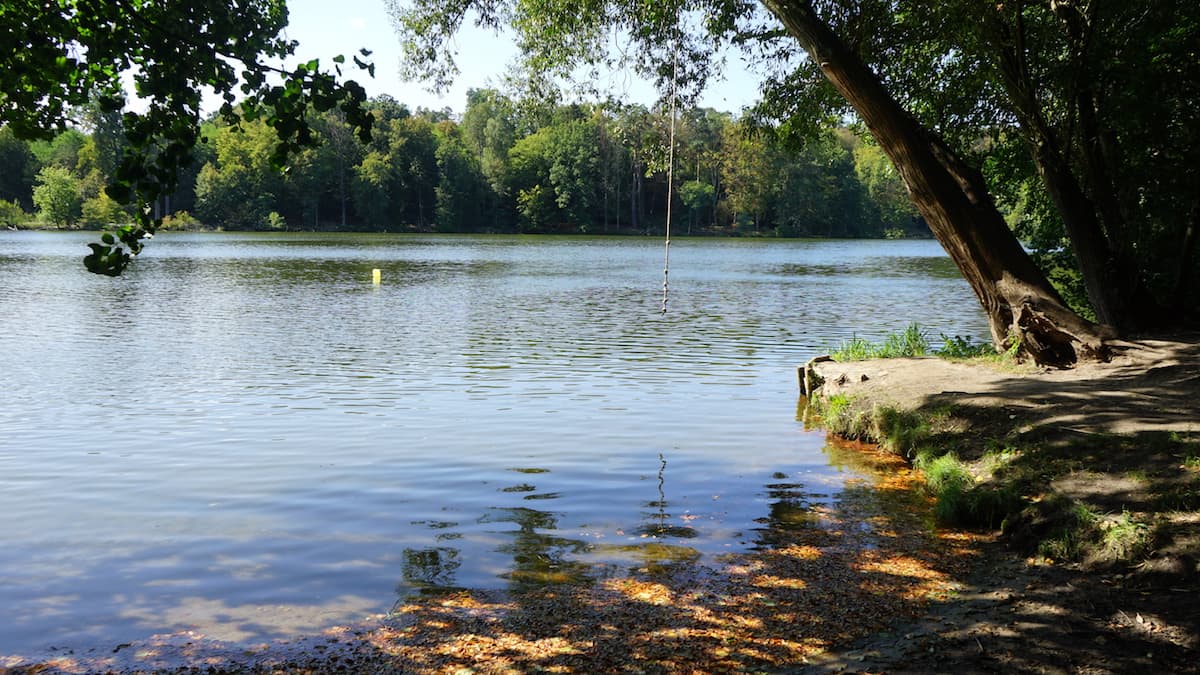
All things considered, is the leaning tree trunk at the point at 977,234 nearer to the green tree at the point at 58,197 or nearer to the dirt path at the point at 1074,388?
the dirt path at the point at 1074,388

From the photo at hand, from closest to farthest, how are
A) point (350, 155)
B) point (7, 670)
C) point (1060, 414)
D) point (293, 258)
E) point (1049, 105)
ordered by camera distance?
point (7, 670) < point (1060, 414) < point (1049, 105) < point (293, 258) < point (350, 155)

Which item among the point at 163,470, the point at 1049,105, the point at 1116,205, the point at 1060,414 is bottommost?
the point at 163,470

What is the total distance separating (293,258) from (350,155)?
212 ft

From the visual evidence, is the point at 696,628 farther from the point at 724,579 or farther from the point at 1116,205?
the point at 1116,205

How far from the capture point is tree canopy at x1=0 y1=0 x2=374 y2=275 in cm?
444

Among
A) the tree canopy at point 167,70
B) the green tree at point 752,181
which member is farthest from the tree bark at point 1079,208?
the green tree at point 752,181

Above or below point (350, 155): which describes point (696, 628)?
below

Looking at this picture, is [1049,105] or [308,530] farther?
[1049,105]

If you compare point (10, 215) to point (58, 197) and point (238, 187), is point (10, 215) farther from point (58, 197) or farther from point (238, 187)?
point (238, 187)

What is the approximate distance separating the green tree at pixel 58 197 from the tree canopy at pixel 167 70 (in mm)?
113069

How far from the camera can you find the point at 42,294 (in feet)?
102

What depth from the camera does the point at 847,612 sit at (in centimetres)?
586

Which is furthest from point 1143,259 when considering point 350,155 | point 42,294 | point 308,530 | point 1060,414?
point 350,155

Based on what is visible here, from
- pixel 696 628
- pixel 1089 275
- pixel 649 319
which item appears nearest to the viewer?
pixel 696 628
